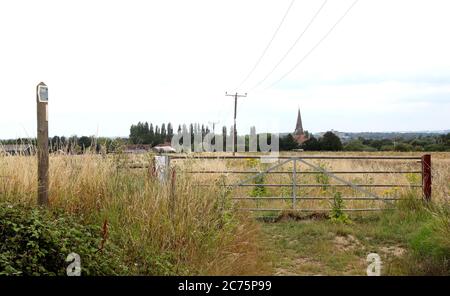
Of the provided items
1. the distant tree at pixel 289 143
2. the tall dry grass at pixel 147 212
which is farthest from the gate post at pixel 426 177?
the distant tree at pixel 289 143

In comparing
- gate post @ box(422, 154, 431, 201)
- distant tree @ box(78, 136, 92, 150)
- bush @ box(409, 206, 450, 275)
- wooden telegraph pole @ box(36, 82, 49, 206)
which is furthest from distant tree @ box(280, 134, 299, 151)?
wooden telegraph pole @ box(36, 82, 49, 206)

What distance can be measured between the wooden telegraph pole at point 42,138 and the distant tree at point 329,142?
120 feet

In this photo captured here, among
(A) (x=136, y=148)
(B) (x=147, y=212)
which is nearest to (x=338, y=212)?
(A) (x=136, y=148)

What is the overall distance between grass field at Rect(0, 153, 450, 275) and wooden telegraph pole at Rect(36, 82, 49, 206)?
0.72ft

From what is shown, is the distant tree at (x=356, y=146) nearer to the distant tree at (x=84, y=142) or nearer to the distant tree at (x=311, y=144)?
the distant tree at (x=311, y=144)

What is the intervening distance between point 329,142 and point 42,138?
3708 cm

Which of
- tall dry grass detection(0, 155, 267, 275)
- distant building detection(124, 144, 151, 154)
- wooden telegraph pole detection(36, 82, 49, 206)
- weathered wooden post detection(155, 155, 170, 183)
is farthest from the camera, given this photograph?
distant building detection(124, 144, 151, 154)

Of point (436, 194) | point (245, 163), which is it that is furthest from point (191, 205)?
point (245, 163)

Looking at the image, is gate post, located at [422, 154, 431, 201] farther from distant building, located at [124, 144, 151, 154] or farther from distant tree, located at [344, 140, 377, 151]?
distant tree, located at [344, 140, 377, 151]

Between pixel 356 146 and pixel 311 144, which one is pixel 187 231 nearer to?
pixel 311 144

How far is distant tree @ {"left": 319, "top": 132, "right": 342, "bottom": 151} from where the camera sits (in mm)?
40031

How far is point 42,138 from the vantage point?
538cm

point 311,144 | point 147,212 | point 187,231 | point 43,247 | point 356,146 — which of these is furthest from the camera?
point 356,146
